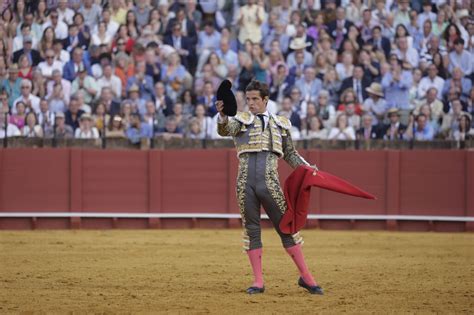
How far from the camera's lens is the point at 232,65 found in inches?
Answer: 489

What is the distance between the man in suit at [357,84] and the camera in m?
12.2

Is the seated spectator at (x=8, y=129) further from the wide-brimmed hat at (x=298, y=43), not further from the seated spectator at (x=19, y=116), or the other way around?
the wide-brimmed hat at (x=298, y=43)

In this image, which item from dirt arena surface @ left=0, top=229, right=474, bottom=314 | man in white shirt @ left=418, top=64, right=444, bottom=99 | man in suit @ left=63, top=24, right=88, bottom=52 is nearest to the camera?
dirt arena surface @ left=0, top=229, right=474, bottom=314

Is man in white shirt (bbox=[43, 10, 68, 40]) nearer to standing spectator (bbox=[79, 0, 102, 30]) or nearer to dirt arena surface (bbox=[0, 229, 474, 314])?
standing spectator (bbox=[79, 0, 102, 30])

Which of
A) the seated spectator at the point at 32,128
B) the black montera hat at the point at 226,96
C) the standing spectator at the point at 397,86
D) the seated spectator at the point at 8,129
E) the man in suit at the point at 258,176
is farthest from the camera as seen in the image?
the standing spectator at the point at 397,86

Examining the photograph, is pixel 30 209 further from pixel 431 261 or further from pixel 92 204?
pixel 431 261

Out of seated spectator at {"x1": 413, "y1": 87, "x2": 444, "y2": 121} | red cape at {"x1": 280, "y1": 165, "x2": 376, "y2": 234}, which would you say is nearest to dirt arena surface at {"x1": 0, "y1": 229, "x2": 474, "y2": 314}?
red cape at {"x1": 280, "y1": 165, "x2": 376, "y2": 234}

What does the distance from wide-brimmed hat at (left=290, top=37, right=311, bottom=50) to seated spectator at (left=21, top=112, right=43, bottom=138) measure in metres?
3.42

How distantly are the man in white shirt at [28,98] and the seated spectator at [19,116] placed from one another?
0.41 ft

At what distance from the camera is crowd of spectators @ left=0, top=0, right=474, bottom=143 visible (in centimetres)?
1199

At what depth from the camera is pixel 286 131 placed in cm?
637

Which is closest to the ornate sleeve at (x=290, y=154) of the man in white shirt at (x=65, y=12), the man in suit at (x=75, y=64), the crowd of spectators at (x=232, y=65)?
the crowd of spectators at (x=232, y=65)

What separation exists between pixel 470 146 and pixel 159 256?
515 centimetres

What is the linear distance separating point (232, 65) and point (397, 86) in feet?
7.01
